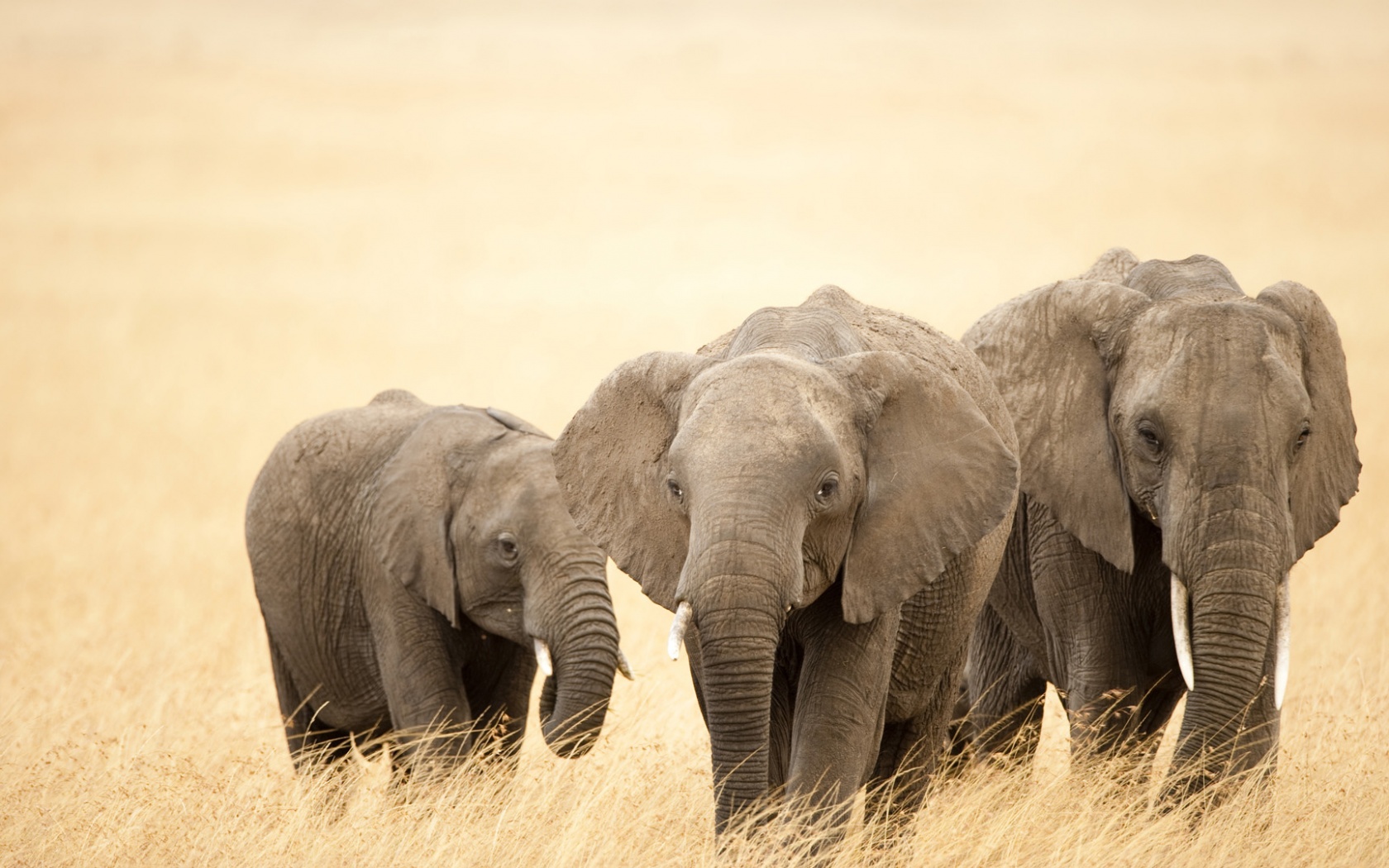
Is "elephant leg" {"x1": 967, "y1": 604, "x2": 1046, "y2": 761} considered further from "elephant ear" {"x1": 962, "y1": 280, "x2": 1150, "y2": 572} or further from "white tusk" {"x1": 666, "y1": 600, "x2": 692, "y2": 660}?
"white tusk" {"x1": 666, "y1": 600, "x2": 692, "y2": 660}

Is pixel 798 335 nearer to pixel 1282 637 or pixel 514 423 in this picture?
pixel 1282 637

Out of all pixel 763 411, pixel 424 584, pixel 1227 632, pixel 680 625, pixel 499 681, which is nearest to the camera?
pixel 680 625

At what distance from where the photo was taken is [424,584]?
8.09 meters

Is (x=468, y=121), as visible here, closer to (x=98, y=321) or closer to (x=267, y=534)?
(x=98, y=321)

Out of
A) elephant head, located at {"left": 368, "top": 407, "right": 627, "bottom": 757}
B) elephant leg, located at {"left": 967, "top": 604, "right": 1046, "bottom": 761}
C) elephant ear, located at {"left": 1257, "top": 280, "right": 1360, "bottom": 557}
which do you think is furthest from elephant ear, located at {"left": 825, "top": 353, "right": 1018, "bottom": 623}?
elephant leg, located at {"left": 967, "top": 604, "right": 1046, "bottom": 761}

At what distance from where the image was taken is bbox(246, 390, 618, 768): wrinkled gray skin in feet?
25.7

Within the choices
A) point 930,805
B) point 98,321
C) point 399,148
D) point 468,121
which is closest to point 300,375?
point 98,321

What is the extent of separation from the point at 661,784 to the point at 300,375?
22.9m

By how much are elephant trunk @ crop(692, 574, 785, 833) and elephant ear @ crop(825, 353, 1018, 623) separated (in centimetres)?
49

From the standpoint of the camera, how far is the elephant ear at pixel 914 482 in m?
5.81

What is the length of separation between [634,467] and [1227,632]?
2.37 m

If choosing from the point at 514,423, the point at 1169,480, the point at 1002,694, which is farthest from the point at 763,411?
the point at 1002,694

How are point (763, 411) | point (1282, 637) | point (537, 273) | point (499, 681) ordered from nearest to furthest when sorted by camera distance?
1. point (763, 411)
2. point (1282, 637)
3. point (499, 681)
4. point (537, 273)

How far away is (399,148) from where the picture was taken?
60219 mm
